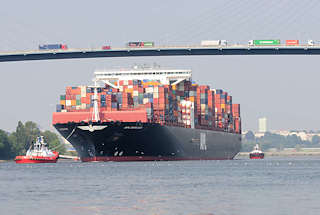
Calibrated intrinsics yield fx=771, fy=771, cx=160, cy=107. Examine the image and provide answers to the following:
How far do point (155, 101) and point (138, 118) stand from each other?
6.44 meters

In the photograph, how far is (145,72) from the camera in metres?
115

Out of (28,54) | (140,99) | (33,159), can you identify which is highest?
A: (28,54)

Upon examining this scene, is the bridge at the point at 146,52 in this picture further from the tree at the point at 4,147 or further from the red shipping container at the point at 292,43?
the tree at the point at 4,147

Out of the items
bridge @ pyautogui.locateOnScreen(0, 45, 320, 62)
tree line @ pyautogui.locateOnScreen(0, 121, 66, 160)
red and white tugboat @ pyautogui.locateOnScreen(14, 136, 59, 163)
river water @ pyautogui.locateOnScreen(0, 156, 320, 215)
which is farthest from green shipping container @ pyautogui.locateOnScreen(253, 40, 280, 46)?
river water @ pyautogui.locateOnScreen(0, 156, 320, 215)

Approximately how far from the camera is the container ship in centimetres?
8719

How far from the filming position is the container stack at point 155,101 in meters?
91.0

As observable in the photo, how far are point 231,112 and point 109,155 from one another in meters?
45.1

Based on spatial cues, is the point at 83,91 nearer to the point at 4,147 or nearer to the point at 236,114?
the point at 4,147

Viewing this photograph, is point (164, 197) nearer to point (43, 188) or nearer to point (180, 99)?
point (43, 188)

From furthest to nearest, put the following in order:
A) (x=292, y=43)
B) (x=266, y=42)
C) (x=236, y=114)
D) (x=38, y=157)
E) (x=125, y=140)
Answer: (x=236, y=114)
(x=266, y=42)
(x=292, y=43)
(x=38, y=157)
(x=125, y=140)

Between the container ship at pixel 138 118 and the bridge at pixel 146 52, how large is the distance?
16.8ft

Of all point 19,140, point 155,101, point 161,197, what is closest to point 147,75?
point 155,101

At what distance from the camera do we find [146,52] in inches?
4230

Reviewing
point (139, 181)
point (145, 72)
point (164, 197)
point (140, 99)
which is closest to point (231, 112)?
point (145, 72)
